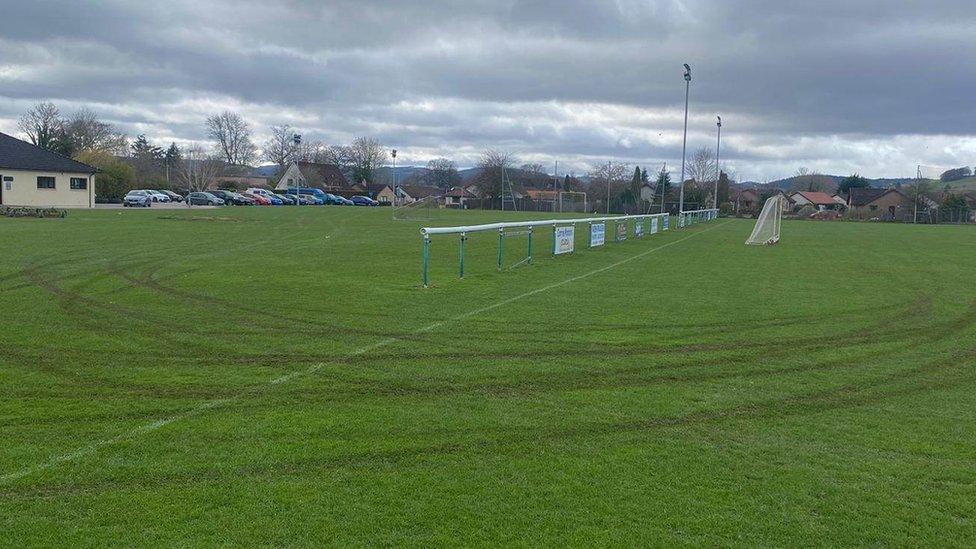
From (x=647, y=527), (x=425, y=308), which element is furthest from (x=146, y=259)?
(x=647, y=527)

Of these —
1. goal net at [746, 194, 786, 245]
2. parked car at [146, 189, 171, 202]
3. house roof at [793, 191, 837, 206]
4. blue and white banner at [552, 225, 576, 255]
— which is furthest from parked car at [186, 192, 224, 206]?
house roof at [793, 191, 837, 206]

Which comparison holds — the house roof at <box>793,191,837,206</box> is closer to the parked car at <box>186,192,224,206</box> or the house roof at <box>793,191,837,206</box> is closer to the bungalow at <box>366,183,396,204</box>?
the bungalow at <box>366,183,396,204</box>

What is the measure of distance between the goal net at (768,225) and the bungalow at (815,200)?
287ft

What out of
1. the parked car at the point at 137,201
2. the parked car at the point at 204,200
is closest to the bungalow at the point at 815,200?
the parked car at the point at 204,200

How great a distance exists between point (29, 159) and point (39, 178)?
1.43 m

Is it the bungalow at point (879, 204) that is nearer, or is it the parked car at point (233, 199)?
the parked car at point (233, 199)

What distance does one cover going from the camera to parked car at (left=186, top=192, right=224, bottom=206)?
70.9 m

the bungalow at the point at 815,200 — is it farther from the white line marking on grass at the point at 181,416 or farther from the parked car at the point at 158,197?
the white line marking on grass at the point at 181,416

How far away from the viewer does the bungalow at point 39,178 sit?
52.2 m

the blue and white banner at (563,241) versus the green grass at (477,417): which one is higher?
the blue and white banner at (563,241)

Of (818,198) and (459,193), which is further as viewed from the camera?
(818,198)

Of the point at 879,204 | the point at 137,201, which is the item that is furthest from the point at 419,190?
the point at 137,201

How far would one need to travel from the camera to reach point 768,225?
107 feet

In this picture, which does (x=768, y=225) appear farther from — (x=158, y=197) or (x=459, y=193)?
(x=459, y=193)
